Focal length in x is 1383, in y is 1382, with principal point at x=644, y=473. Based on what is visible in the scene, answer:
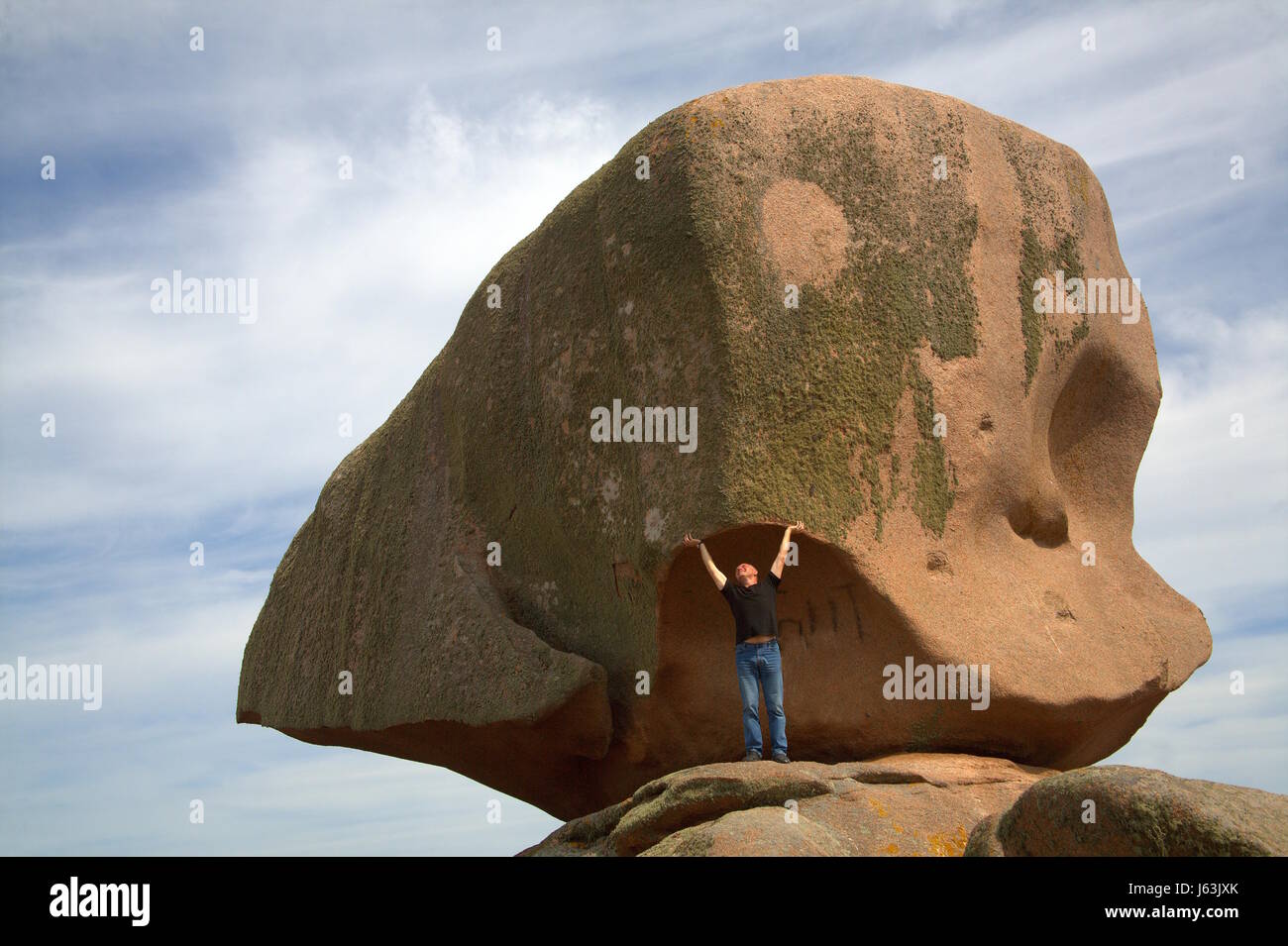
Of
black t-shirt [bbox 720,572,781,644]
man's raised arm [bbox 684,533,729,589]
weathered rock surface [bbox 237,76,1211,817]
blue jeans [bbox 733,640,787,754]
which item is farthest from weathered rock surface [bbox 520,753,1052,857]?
man's raised arm [bbox 684,533,729,589]

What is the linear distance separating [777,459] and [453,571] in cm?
329

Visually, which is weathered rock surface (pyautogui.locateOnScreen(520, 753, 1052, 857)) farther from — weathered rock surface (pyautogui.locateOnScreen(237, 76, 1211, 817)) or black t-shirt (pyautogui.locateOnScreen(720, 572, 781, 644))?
black t-shirt (pyautogui.locateOnScreen(720, 572, 781, 644))

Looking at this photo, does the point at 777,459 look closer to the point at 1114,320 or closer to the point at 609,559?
the point at 609,559

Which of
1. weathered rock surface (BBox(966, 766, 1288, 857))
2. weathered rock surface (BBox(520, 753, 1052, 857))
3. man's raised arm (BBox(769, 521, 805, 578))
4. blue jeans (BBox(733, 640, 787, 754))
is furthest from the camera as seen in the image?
blue jeans (BBox(733, 640, 787, 754))

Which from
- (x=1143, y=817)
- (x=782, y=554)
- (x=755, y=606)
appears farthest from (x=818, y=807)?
(x=1143, y=817)

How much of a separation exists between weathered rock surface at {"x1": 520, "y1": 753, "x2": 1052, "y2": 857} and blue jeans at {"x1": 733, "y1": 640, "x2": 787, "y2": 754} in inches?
11.6

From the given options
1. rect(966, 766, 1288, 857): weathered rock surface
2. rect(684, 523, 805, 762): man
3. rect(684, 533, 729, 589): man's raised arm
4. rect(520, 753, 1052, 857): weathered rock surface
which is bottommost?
rect(520, 753, 1052, 857): weathered rock surface

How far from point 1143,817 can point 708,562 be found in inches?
138

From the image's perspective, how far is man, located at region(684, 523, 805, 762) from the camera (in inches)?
346

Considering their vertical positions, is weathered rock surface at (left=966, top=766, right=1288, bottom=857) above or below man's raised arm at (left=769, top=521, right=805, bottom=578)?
below

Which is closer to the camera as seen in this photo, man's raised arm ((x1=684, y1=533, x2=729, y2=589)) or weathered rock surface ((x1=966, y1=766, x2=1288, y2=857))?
weathered rock surface ((x1=966, y1=766, x2=1288, y2=857))

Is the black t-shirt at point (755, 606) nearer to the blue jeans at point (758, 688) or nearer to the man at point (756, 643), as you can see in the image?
the man at point (756, 643)

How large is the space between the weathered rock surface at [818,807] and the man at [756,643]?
322mm

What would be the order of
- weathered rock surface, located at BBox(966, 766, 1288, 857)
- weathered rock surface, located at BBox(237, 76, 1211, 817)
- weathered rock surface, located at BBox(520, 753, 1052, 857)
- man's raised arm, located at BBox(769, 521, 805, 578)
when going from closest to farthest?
weathered rock surface, located at BBox(966, 766, 1288, 857), weathered rock surface, located at BBox(520, 753, 1052, 857), man's raised arm, located at BBox(769, 521, 805, 578), weathered rock surface, located at BBox(237, 76, 1211, 817)
